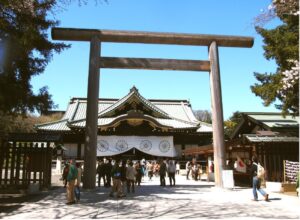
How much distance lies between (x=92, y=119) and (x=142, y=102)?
53.4ft

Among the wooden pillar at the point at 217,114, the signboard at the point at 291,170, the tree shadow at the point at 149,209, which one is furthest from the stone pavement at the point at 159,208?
the signboard at the point at 291,170

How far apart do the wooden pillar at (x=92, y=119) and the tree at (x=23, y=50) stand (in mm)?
1450

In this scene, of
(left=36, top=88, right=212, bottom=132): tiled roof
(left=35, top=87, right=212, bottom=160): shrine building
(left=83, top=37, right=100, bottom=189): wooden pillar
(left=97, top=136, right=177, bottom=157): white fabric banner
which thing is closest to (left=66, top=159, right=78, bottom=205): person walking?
(left=83, top=37, right=100, bottom=189): wooden pillar

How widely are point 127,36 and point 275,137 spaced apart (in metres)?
8.51

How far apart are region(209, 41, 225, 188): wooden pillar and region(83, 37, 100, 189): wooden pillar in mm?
4850

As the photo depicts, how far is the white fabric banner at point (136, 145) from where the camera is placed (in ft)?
86.6

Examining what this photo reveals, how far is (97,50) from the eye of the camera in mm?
13602

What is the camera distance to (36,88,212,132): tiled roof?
88.5ft

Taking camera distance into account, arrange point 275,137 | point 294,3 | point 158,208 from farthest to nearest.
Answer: point 275,137, point 158,208, point 294,3

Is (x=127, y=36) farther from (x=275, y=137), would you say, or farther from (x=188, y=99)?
(x=188, y=99)

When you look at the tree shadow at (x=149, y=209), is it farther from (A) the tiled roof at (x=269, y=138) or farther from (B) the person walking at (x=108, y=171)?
(A) the tiled roof at (x=269, y=138)

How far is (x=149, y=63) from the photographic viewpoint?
13.9 meters

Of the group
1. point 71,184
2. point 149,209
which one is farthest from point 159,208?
point 71,184

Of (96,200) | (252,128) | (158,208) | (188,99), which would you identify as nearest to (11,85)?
(96,200)
